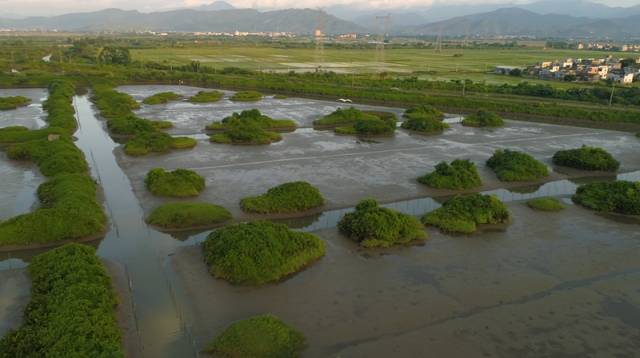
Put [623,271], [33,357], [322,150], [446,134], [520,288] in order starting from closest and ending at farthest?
1. [33,357]
2. [520,288]
3. [623,271]
4. [322,150]
5. [446,134]

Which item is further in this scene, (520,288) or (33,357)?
(520,288)

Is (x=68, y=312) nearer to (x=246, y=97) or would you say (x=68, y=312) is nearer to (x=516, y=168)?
(x=516, y=168)

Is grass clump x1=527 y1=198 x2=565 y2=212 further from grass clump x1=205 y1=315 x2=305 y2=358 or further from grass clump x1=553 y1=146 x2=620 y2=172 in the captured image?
grass clump x1=205 y1=315 x2=305 y2=358

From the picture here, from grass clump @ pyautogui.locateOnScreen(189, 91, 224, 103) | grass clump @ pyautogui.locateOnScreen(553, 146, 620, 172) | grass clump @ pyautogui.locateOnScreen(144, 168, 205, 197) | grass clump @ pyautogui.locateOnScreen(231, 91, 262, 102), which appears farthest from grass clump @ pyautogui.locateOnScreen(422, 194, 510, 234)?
grass clump @ pyautogui.locateOnScreen(189, 91, 224, 103)

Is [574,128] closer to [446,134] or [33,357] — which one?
[446,134]

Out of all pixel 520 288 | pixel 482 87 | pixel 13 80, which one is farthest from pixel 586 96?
pixel 13 80

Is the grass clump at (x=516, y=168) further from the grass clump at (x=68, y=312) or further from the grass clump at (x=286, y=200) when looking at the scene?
the grass clump at (x=68, y=312)
